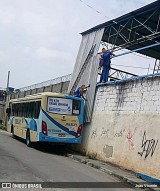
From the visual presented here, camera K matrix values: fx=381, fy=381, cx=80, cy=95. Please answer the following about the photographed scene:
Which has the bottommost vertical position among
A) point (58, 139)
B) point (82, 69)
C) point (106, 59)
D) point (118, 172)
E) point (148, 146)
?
point (118, 172)

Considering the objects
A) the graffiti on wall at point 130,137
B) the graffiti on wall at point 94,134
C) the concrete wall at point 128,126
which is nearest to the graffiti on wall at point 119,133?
the concrete wall at point 128,126

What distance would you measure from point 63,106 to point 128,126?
4473mm

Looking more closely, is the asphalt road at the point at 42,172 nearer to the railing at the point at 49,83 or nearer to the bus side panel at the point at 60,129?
the bus side panel at the point at 60,129

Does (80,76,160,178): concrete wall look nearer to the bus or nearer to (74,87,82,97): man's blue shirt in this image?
the bus

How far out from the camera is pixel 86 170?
13.1 m

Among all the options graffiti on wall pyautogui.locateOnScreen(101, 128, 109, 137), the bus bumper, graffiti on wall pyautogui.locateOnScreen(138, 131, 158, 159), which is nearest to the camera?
graffiti on wall pyautogui.locateOnScreen(138, 131, 158, 159)

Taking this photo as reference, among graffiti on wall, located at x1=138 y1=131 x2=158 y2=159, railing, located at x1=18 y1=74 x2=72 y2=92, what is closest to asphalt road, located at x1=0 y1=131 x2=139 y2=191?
graffiti on wall, located at x1=138 y1=131 x2=158 y2=159

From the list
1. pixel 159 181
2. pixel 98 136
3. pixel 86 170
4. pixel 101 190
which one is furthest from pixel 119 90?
pixel 101 190

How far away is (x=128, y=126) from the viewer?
14.3 m

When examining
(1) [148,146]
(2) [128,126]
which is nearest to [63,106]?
(2) [128,126]

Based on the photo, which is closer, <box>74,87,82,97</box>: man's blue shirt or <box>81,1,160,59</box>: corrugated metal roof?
<box>81,1,160,59</box>: corrugated metal roof

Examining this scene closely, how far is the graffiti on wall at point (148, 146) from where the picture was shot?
12477 millimetres

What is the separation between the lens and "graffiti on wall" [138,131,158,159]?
1248cm

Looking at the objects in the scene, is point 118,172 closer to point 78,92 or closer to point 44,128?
point 44,128
